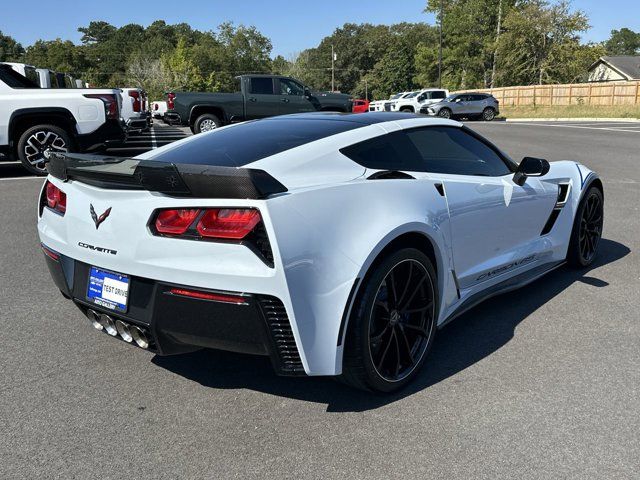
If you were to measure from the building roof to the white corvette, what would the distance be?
3051 inches

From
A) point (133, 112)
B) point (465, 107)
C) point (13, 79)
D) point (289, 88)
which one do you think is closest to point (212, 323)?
point (13, 79)

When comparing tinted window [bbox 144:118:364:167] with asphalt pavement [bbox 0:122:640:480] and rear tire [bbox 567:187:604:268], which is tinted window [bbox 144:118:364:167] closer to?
asphalt pavement [bbox 0:122:640:480]

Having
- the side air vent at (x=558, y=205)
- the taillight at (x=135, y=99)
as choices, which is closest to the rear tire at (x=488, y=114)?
the taillight at (x=135, y=99)

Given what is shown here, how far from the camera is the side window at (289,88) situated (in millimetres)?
18819

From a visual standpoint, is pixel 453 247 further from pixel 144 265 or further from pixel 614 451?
pixel 144 265

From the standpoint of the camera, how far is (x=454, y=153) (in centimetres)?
394

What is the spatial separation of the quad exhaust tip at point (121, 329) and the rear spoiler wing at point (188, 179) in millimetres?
651

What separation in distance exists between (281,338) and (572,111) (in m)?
41.9

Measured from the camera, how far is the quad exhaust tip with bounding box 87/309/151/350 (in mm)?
2793

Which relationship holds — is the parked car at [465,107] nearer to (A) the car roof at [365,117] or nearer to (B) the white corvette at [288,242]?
(A) the car roof at [365,117]

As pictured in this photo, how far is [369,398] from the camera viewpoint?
3.03 meters

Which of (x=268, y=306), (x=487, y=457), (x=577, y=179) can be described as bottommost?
(x=487, y=457)

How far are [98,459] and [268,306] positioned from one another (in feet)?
3.16

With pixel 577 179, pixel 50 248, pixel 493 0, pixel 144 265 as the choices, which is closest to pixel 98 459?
pixel 144 265
